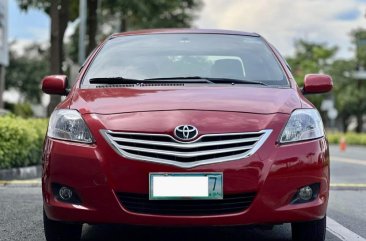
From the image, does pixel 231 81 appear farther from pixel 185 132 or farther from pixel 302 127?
pixel 185 132

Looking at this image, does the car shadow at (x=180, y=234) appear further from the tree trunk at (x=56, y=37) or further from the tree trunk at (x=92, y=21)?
the tree trunk at (x=92, y=21)

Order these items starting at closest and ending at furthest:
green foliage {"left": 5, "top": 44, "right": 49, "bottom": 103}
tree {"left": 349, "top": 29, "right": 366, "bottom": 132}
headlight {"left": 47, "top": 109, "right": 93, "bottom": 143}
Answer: headlight {"left": 47, "top": 109, "right": 93, "bottom": 143} < tree {"left": 349, "top": 29, "right": 366, "bottom": 132} < green foliage {"left": 5, "top": 44, "right": 49, "bottom": 103}

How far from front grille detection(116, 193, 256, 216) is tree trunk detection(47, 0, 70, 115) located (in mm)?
10512

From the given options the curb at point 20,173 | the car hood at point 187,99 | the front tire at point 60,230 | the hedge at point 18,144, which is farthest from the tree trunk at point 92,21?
the front tire at point 60,230

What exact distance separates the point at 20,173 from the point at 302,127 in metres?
6.25

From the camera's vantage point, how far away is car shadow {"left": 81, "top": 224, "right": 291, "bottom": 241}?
14.9ft

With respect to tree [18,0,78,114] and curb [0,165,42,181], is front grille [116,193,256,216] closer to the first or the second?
curb [0,165,42,181]

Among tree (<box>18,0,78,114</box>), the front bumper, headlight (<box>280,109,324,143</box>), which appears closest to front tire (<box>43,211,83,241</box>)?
the front bumper

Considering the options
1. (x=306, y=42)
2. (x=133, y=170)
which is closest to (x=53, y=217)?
(x=133, y=170)

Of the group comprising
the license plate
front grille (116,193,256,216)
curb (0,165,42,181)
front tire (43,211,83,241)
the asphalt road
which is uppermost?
the license plate

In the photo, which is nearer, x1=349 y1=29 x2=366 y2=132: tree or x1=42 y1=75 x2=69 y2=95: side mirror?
x1=42 y1=75 x2=69 y2=95: side mirror

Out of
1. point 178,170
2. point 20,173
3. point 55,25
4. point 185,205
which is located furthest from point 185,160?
point 55,25

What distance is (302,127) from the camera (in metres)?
3.80

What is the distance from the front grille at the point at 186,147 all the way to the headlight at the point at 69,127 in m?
0.15
